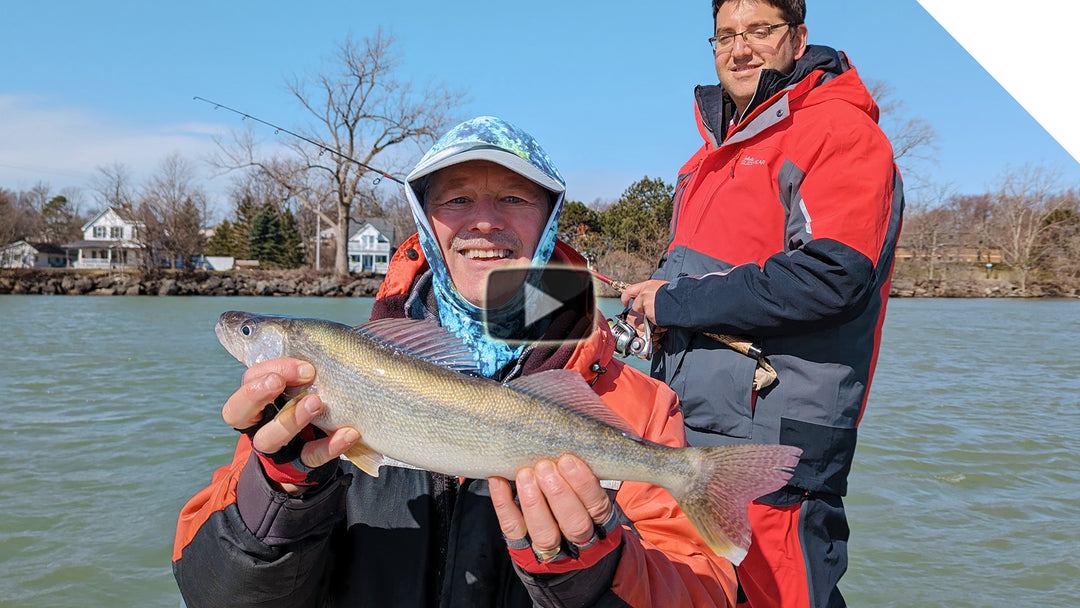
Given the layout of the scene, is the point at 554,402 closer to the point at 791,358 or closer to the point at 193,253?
the point at 791,358

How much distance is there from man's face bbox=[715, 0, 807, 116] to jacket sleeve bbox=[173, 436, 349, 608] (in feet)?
8.89

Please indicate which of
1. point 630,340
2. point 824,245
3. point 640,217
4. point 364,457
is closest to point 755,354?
point 824,245

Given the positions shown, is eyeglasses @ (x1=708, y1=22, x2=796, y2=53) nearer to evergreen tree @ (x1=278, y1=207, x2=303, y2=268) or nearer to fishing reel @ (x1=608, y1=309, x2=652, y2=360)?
fishing reel @ (x1=608, y1=309, x2=652, y2=360)

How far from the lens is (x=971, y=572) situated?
7039 mm

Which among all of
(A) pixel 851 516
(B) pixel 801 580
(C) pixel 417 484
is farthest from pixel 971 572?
(C) pixel 417 484

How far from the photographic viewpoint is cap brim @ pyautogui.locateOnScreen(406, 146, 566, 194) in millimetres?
2549

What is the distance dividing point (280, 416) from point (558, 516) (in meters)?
0.83

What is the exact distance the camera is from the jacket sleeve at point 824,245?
9.86 ft

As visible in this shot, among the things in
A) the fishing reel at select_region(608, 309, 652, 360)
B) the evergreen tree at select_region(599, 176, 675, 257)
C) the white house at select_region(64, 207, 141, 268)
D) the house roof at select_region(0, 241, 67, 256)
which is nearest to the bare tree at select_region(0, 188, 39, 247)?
the house roof at select_region(0, 241, 67, 256)

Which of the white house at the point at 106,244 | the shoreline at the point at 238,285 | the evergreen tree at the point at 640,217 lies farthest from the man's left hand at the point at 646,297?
the white house at the point at 106,244

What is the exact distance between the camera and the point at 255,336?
2324 millimetres

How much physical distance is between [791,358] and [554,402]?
149 centimetres

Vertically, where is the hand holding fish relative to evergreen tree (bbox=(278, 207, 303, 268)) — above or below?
below
